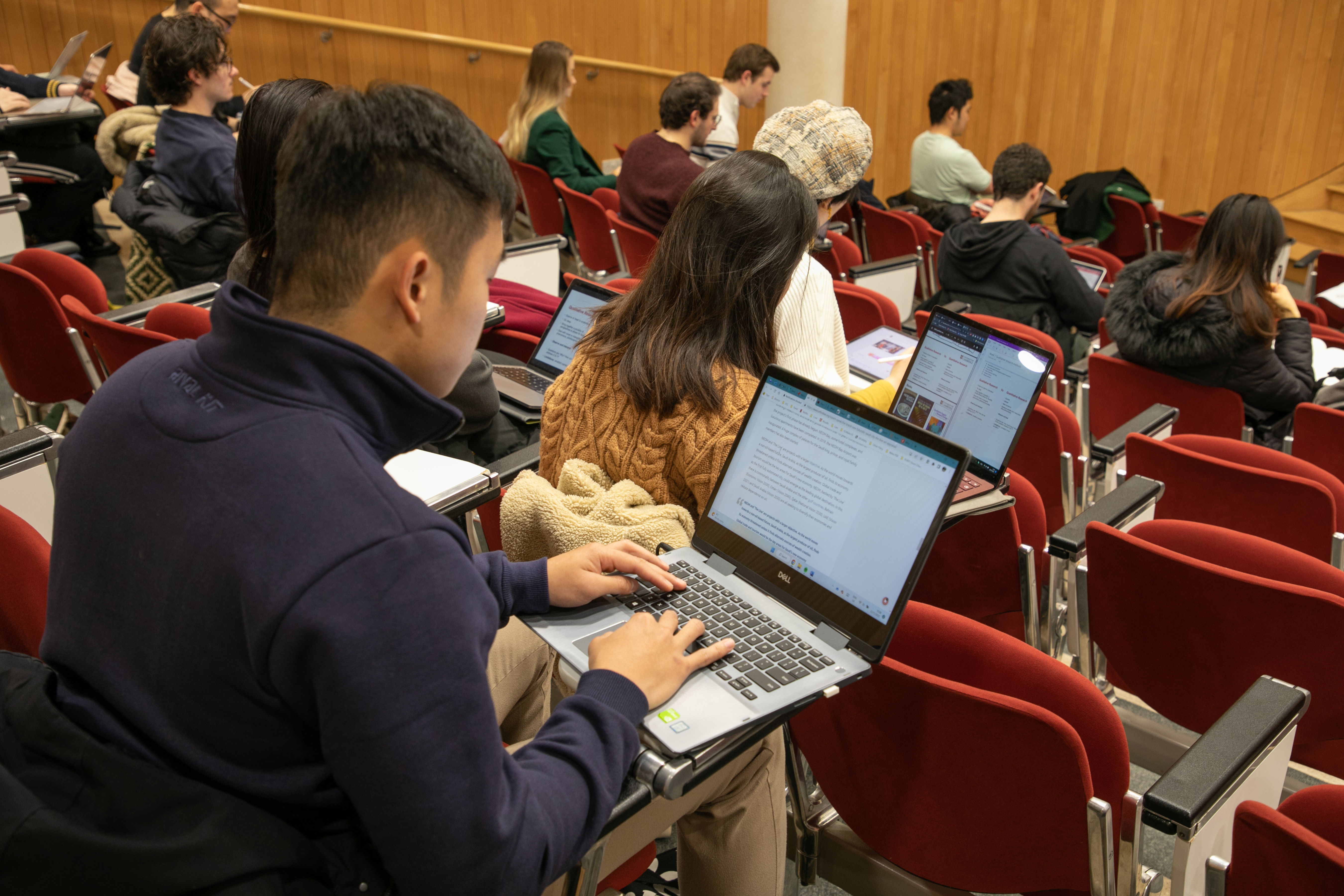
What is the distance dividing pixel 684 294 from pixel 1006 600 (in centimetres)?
100

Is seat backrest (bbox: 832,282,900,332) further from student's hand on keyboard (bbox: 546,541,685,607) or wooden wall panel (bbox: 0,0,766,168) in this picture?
wooden wall panel (bbox: 0,0,766,168)

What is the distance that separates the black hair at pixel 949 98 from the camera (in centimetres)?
632

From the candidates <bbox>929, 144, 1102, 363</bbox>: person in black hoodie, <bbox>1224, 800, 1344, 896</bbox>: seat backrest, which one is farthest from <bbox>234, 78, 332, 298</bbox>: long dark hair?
<bbox>929, 144, 1102, 363</bbox>: person in black hoodie

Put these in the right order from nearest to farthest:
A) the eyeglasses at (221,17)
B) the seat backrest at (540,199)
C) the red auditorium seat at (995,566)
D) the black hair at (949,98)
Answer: the red auditorium seat at (995,566), the eyeglasses at (221,17), the seat backrest at (540,199), the black hair at (949,98)

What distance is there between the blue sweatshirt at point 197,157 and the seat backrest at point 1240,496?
274 cm

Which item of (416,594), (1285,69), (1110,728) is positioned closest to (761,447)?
(1110,728)

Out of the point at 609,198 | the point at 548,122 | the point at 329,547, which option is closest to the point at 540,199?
the point at 548,122

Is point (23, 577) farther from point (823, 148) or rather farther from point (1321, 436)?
point (1321, 436)

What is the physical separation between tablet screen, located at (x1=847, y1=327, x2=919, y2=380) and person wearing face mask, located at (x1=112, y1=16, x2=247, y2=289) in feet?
6.45

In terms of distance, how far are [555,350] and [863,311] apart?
4.26ft

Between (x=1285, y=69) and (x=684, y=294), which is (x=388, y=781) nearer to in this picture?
(x=684, y=294)

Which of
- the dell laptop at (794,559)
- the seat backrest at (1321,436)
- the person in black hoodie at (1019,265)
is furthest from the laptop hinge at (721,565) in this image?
the person in black hoodie at (1019,265)

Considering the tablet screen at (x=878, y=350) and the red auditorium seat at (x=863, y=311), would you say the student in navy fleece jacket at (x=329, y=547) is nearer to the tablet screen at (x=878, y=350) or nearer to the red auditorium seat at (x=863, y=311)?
the tablet screen at (x=878, y=350)

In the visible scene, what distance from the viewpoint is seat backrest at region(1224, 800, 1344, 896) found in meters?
0.91
